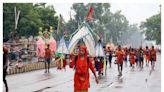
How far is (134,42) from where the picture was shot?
130875 millimetres

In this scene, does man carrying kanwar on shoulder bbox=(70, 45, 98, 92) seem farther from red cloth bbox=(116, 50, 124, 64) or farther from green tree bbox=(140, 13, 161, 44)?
green tree bbox=(140, 13, 161, 44)

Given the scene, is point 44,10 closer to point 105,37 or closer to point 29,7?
point 29,7

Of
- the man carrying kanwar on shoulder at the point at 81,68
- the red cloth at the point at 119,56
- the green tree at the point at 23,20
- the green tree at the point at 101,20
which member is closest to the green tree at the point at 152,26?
the green tree at the point at 101,20

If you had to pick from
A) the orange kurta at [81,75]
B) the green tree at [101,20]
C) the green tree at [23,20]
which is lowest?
the orange kurta at [81,75]

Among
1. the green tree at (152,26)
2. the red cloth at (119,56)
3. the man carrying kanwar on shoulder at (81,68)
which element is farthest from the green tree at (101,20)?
the man carrying kanwar on shoulder at (81,68)

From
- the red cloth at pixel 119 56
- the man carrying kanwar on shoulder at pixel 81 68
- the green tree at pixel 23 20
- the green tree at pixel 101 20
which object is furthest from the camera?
the green tree at pixel 101 20

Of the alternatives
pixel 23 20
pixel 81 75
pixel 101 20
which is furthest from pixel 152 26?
pixel 81 75

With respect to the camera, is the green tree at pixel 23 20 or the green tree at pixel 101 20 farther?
the green tree at pixel 101 20

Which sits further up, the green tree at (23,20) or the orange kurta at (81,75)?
the green tree at (23,20)

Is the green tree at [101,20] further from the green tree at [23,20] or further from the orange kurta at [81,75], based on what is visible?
the orange kurta at [81,75]

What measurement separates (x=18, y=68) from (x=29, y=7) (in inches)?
637

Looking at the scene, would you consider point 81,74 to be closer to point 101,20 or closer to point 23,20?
point 23,20

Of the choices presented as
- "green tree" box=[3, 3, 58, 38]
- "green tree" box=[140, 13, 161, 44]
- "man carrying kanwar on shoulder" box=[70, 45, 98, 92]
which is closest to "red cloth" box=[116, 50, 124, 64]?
"man carrying kanwar on shoulder" box=[70, 45, 98, 92]

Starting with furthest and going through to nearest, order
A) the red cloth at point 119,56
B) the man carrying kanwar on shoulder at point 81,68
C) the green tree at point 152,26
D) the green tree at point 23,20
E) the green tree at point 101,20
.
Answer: the green tree at point 152,26 < the green tree at point 101,20 < the green tree at point 23,20 < the red cloth at point 119,56 < the man carrying kanwar on shoulder at point 81,68
